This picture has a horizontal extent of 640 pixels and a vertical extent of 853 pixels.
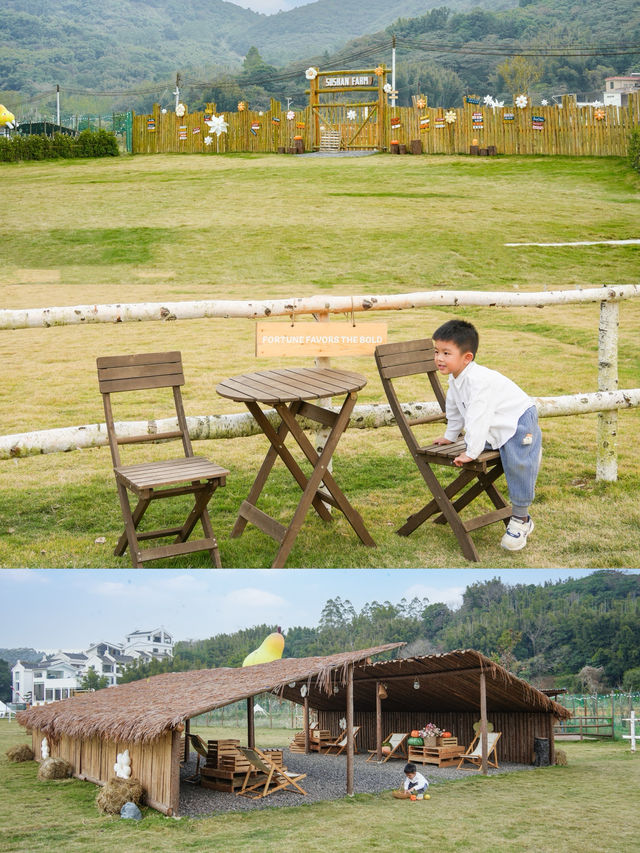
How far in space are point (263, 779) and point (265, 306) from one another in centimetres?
413

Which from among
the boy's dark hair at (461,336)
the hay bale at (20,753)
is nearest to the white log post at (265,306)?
the boy's dark hair at (461,336)

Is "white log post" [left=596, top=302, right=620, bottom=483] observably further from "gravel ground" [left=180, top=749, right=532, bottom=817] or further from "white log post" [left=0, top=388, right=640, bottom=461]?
"gravel ground" [left=180, top=749, right=532, bottom=817]

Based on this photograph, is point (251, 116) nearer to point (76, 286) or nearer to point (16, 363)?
point (76, 286)

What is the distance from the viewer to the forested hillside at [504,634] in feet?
56.6

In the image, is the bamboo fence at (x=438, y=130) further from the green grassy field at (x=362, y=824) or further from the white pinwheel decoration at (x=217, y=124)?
the green grassy field at (x=362, y=824)

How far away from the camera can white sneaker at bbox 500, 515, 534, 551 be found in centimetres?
531

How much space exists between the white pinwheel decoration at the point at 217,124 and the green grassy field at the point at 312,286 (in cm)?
211

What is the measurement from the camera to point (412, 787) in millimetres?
7016

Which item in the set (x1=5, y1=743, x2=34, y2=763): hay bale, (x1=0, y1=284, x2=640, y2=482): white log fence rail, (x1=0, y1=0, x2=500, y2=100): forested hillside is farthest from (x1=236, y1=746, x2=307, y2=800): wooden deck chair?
(x1=0, y1=0, x2=500, y2=100): forested hillside

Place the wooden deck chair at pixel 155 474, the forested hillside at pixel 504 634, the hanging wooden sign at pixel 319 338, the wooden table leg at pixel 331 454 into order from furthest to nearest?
the forested hillside at pixel 504 634, the hanging wooden sign at pixel 319 338, the wooden table leg at pixel 331 454, the wooden deck chair at pixel 155 474

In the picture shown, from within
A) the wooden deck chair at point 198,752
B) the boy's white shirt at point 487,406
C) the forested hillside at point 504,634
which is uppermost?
the boy's white shirt at point 487,406

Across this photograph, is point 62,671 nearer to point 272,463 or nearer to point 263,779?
point 263,779

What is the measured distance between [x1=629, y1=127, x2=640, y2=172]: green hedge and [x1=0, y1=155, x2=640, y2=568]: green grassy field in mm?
319

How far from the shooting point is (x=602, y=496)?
20.5 feet
